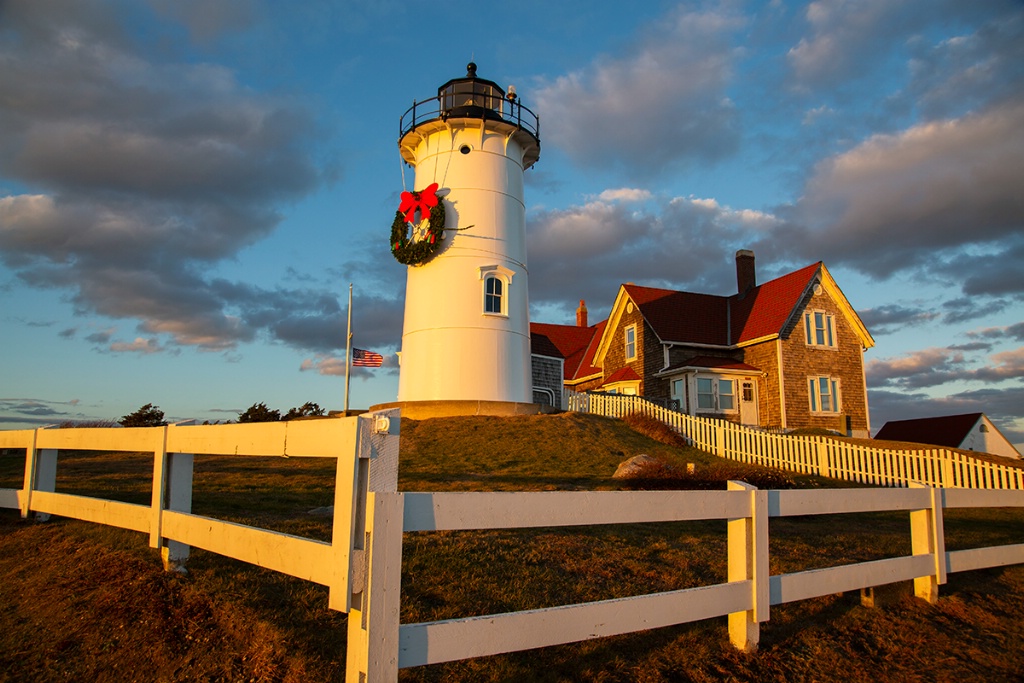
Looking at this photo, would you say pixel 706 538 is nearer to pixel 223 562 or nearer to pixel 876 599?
pixel 876 599

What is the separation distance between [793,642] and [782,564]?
2433 millimetres

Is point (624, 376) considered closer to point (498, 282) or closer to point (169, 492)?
point (498, 282)

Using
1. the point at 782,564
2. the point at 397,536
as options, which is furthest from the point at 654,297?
the point at 397,536

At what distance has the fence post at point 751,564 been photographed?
15.9 feet

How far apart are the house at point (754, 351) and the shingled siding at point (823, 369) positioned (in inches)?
1.7

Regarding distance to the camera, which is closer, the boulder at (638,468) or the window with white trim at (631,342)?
the boulder at (638,468)

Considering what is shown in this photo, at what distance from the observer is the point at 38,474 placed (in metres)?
8.19

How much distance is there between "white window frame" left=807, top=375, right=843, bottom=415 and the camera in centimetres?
2934

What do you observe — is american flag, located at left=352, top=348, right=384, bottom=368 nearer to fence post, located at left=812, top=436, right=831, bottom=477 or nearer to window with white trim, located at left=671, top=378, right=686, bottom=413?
window with white trim, located at left=671, top=378, right=686, bottom=413

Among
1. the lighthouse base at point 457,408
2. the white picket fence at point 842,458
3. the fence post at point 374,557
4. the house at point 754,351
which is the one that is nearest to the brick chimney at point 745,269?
the house at point 754,351

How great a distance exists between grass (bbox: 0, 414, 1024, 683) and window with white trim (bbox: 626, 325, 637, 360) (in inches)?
933

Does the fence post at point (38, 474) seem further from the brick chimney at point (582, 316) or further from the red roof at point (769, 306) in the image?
the brick chimney at point (582, 316)

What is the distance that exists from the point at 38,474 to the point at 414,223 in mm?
16776

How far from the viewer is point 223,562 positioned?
5941mm
